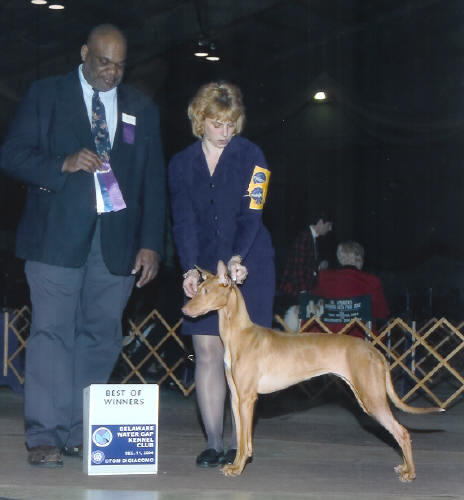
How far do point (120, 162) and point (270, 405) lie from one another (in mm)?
2669

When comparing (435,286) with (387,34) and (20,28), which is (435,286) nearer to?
(387,34)

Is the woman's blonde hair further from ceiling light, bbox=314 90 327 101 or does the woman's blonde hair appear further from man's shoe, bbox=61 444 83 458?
ceiling light, bbox=314 90 327 101

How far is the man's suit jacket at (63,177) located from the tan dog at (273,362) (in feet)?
1.65

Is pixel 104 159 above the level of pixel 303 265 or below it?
above

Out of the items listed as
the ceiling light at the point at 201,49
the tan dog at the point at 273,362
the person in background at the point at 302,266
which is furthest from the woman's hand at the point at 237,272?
the ceiling light at the point at 201,49

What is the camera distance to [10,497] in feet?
9.55

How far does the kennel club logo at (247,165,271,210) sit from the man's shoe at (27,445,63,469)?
1184 millimetres

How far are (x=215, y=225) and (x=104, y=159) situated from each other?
0.50 m

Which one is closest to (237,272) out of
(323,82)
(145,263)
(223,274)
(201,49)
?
(223,274)

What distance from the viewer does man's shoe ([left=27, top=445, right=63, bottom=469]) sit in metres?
3.40

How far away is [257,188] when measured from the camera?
3521mm

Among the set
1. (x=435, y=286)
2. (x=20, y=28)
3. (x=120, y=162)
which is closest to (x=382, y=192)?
(x=435, y=286)

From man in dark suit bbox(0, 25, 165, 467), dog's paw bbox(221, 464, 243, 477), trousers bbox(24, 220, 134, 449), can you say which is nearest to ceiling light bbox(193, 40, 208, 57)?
man in dark suit bbox(0, 25, 165, 467)

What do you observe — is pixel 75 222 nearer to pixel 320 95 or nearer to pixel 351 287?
pixel 351 287
